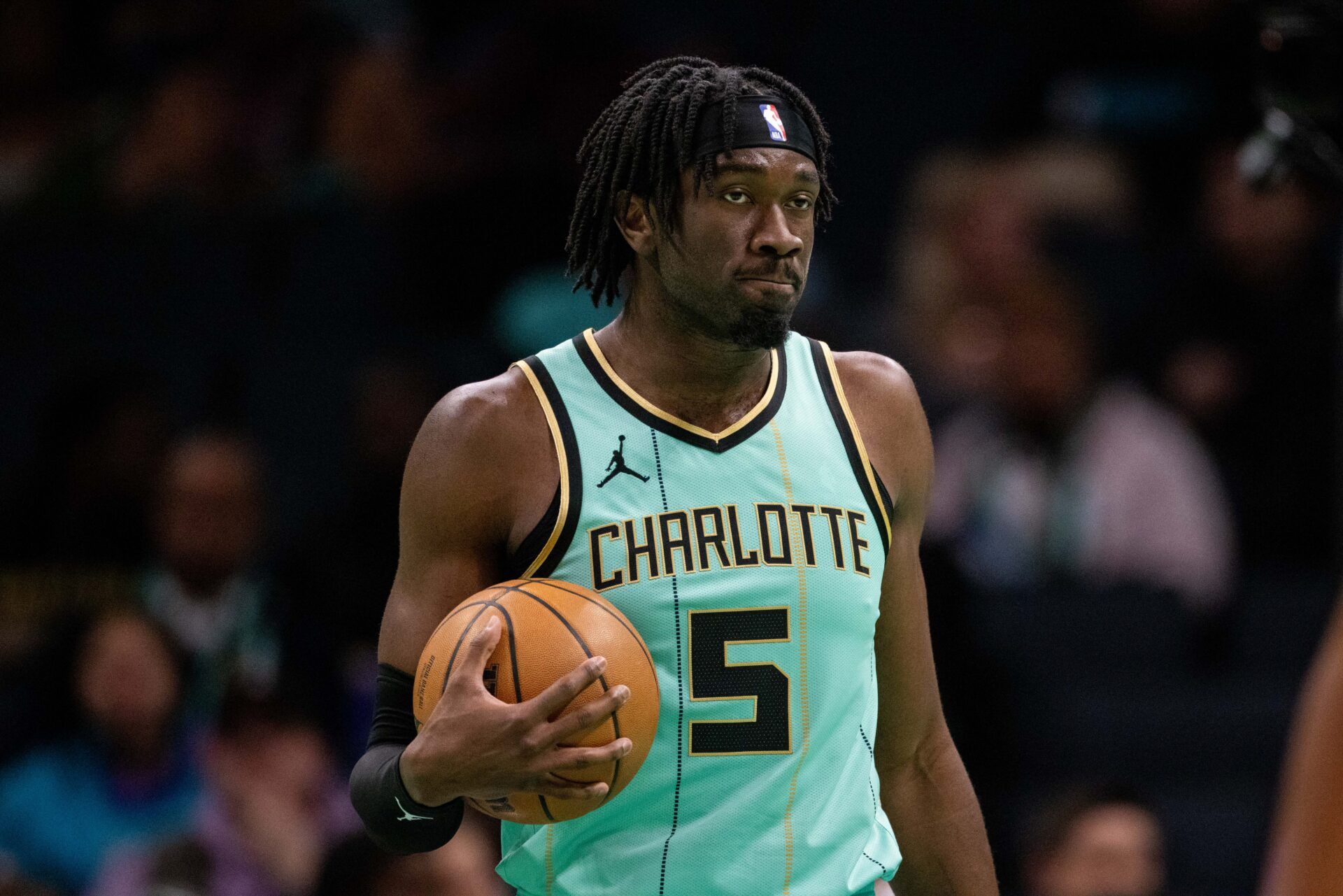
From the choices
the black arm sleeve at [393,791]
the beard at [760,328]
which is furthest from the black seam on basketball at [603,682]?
the beard at [760,328]

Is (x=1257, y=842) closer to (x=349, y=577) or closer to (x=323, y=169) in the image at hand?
(x=349, y=577)

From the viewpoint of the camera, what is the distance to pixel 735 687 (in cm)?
318

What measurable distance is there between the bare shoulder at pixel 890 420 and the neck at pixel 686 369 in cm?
21

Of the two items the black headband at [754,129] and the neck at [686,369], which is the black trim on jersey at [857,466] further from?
the black headband at [754,129]

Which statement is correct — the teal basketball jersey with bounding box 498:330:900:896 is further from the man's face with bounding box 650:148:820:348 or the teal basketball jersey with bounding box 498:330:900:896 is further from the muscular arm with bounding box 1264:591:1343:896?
the muscular arm with bounding box 1264:591:1343:896

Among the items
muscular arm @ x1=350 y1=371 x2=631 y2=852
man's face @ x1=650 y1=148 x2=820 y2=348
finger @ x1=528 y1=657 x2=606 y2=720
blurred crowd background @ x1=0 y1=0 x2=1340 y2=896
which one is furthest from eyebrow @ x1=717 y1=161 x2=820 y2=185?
blurred crowd background @ x1=0 y1=0 x2=1340 y2=896

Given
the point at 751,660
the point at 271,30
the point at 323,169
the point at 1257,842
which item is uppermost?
the point at 271,30

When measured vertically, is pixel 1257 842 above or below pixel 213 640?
below

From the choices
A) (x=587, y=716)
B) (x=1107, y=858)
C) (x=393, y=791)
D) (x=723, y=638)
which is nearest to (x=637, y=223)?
(x=723, y=638)

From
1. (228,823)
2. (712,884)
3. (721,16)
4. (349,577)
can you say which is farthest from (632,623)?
(721,16)

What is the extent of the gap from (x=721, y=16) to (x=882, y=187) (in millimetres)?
1320

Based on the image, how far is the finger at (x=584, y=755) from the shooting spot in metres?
2.82

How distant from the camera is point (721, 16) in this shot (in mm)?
9695

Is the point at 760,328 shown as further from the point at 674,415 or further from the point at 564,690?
the point at 564,690
